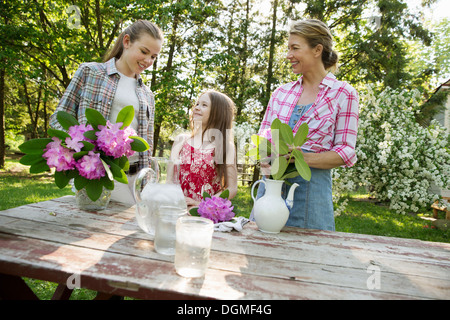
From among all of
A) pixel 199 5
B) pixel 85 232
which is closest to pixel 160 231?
pixel 85 232

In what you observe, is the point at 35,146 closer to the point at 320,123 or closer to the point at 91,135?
the point at 91,135

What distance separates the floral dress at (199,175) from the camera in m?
2.52

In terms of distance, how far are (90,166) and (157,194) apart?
0.36 meters

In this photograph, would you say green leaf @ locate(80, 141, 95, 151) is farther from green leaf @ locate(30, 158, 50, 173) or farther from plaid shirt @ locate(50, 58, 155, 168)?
plaid shirt @ locate(50, 58, 155, 168)

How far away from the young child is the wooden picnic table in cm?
104

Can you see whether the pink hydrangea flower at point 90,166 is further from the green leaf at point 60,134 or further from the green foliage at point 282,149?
the green foliage at point 282,149

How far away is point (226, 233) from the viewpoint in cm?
143

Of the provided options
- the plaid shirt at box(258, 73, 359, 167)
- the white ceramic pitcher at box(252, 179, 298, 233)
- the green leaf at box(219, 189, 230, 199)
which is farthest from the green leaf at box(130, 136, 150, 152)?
the plaid shirt at box(258, 73, 359, 167)

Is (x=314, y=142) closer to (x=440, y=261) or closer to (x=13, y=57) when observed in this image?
(x=440, y=261)

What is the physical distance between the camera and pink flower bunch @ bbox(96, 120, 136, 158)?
1.37 meters

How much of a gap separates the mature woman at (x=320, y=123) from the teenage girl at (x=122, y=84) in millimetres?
994

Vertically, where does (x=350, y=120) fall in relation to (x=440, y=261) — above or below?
above

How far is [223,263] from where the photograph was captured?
1.05m
